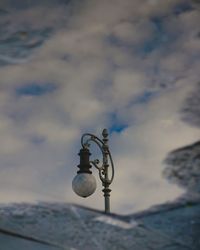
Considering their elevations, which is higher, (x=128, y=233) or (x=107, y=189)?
(x=107, y=189)

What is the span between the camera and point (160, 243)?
9836 millimetres

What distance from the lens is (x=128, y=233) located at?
9742mm

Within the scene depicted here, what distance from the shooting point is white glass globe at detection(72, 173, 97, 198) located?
31.7 feet

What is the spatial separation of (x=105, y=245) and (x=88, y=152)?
1.54m

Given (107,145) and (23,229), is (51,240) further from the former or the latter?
(107,145)

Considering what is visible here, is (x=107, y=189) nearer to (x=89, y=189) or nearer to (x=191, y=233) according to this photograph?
(x=89, y=189)

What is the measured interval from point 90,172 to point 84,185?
0.39 m

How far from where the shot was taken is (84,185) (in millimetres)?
Result: 9672

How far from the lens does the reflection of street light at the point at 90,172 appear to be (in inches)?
381

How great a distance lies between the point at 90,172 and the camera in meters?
10.0

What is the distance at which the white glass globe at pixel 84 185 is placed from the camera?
9.66 metres

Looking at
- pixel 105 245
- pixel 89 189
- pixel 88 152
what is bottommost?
pixel 105 245

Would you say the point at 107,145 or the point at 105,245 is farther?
the point at 107,145

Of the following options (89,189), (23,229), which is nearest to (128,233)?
(89,189)
